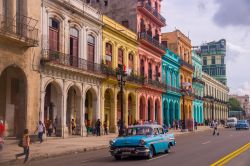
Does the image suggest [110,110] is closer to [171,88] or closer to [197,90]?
[171,88]

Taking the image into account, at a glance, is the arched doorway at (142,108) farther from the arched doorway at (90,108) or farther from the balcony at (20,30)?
the balcony at (20,30)

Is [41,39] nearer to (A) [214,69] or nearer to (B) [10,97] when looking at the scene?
(B) [10,97]

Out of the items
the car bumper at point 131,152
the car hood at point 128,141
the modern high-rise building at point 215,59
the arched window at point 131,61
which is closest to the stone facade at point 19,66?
the car hood at point 128,141

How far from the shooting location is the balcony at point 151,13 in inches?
1750

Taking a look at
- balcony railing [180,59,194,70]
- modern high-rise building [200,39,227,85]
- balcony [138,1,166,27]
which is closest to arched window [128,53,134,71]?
balcony [138,1,166,27]

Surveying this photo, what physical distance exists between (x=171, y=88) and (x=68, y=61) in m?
26.7

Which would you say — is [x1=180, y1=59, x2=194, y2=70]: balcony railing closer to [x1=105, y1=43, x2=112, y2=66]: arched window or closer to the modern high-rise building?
[x1=105, y1=43, x2=112, y2=66]: arched window

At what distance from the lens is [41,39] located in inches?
1060

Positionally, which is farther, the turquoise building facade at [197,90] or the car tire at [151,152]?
the turquoise building facade at [197,90]

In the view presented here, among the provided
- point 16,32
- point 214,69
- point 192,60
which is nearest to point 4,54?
point 16,32

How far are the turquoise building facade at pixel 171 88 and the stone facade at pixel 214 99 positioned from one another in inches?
544

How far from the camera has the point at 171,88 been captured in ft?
178

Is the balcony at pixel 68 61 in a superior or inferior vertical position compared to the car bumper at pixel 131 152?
superior

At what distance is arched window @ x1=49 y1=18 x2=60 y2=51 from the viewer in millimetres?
28453
